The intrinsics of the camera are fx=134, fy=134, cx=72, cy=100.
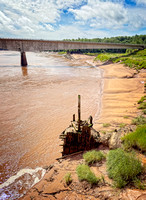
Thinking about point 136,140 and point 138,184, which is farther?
point 136,140

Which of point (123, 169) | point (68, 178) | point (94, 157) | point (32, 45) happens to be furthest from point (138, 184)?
point (32, 45)

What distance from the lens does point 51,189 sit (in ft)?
19.7

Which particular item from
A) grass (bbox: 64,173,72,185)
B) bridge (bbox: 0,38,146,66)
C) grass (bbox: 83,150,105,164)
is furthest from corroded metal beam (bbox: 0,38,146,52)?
grass (bbox: 64,173,72,185)

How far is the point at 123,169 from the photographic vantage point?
5539 millimetres

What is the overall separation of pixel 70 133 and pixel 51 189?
3.00m

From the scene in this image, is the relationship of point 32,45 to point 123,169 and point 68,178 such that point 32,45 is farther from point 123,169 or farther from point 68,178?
point 123,169

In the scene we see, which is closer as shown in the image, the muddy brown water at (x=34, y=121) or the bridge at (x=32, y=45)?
the muddy brown water at (x=34, y=121)

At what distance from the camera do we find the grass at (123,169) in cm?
536

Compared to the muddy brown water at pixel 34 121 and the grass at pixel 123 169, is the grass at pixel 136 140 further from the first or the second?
the muddy brown water at pixel 34 121

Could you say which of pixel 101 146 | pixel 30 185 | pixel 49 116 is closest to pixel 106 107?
pixel 49 116

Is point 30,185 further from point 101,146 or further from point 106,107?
point 106,107

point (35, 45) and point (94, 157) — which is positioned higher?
point (35, 45)

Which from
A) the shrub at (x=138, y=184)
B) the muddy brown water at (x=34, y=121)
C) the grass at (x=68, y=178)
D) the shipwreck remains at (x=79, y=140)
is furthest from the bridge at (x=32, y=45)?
the shrub at (x=138, y=184)

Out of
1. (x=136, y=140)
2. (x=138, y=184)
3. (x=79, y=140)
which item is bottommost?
(x=138, y=184)
